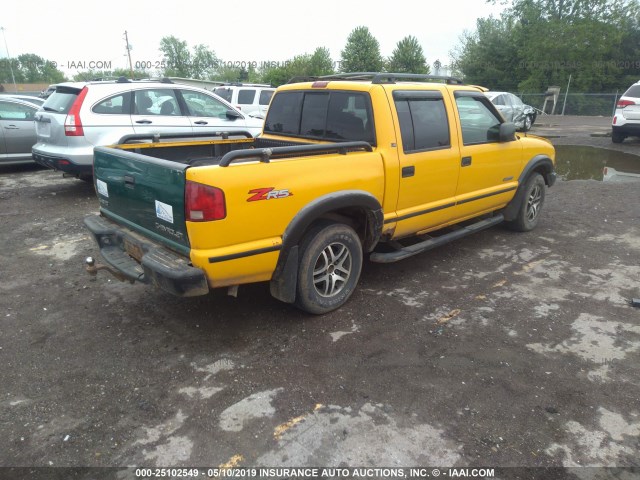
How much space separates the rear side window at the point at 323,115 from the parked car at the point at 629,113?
12024 millimetres

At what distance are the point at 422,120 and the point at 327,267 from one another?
5.43 ft

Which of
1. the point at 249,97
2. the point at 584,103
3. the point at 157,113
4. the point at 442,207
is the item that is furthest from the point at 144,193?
the point at 584,103

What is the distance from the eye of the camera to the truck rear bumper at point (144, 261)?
2.94 meters

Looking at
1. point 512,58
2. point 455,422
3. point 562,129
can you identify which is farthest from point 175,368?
point 512,58

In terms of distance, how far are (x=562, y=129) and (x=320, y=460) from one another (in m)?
20.5

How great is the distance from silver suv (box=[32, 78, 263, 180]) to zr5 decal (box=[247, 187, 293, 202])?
155 inches

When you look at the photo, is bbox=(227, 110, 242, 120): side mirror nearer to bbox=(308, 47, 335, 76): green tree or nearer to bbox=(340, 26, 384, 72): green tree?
bbox=(308, 47, 335, 76): green tree

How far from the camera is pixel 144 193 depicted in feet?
10.9

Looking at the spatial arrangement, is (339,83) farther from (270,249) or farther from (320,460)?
(320,460)

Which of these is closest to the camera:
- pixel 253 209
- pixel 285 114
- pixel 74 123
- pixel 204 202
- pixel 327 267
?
pixel 204 202

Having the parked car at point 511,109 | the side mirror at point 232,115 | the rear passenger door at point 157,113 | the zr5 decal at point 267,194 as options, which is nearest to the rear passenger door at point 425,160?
the zr5 decal at point 267,194

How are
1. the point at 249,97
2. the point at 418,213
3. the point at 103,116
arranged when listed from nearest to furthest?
1. the point at 418,213
2. the point at 103,116
3. the point at 249,97

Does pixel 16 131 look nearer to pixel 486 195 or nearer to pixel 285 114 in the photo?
pixel 285 114

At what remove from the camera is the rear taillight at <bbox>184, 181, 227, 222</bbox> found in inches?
113
